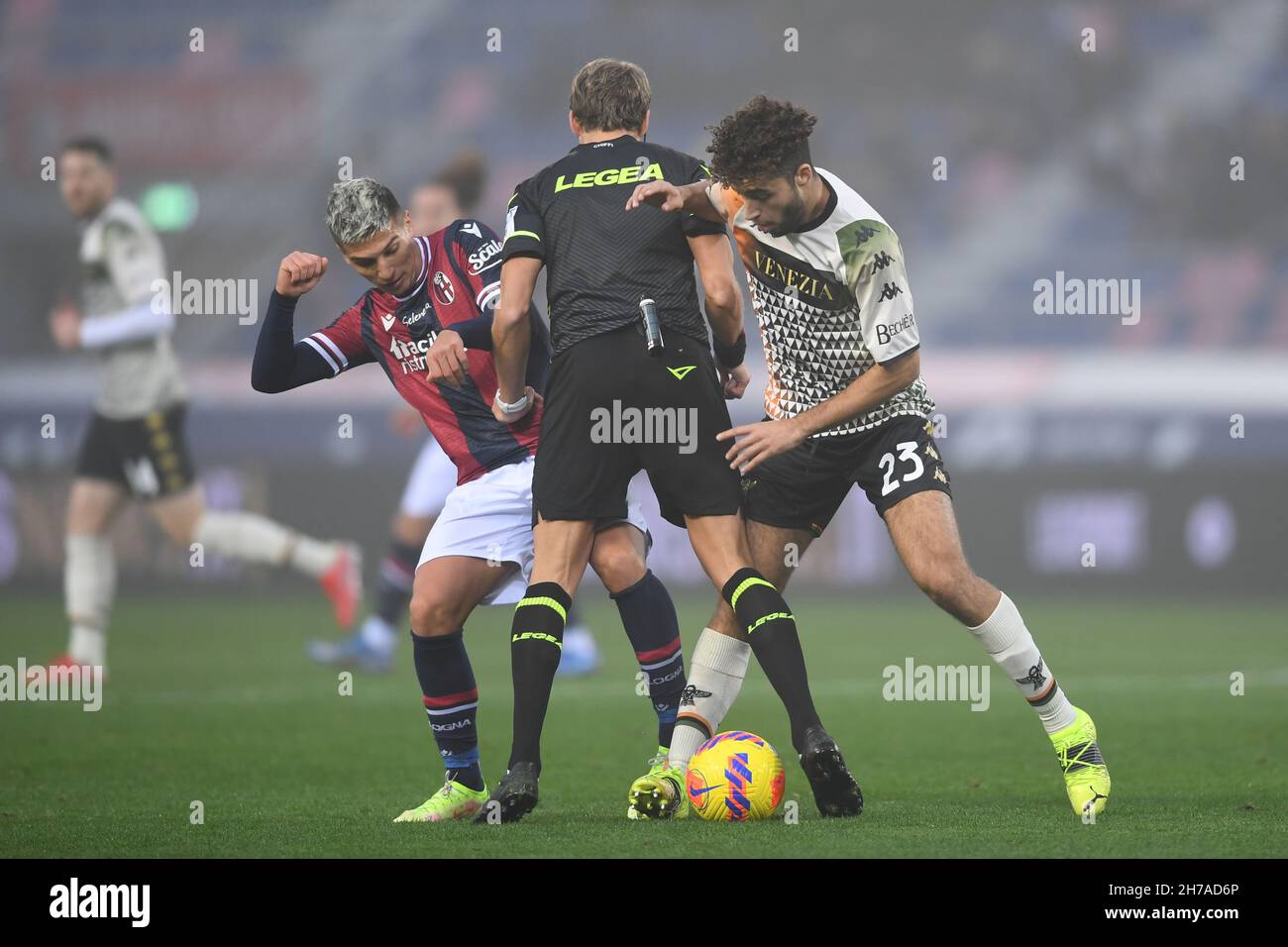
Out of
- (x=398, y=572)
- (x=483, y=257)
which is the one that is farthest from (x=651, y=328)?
(x=398, y=572)

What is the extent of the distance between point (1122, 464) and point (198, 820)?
12.1 meters

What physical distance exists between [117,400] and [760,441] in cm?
606

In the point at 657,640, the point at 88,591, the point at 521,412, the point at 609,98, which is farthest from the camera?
the point at 88,591

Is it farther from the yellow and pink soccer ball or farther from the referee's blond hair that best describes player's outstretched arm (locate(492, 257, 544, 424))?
the yellow and pink soccer ball

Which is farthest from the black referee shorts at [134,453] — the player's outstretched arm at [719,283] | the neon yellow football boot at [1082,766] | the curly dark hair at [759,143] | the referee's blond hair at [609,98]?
the neon yellow football boot at [1082,766]

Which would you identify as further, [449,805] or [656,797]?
[449,805]

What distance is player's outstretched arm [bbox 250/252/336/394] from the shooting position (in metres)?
5.43

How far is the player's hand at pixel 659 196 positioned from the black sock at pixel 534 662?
1150mm

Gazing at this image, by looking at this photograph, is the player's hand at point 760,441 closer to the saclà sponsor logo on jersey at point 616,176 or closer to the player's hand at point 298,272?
the saclà sponsor logo on jersey at point 616,176

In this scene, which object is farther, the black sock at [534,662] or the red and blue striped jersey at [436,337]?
the red and blue striped jersey at [436,337]

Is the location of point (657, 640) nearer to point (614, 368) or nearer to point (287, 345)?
point (614, 368)

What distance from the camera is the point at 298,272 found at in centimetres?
539

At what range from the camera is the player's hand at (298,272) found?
5.39 m

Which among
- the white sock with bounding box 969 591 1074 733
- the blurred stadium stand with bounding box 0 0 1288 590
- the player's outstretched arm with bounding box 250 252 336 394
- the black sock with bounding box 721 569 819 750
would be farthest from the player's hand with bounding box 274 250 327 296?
the blurred stadium stand with bounding box 0 0 1288 590
